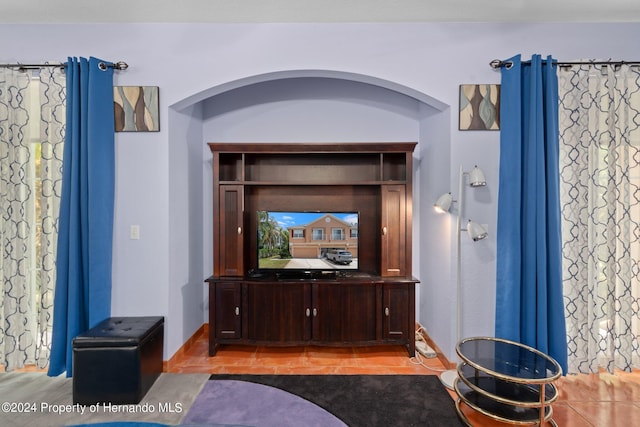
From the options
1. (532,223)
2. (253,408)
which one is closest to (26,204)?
(253,408)

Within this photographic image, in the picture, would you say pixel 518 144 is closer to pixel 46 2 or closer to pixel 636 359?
pixel 636 359

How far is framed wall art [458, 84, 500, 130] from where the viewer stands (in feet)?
8.35

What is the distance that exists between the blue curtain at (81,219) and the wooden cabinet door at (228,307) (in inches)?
34.9

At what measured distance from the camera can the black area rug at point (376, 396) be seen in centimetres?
202

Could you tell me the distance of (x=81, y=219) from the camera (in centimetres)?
246

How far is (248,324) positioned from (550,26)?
3.63 metres

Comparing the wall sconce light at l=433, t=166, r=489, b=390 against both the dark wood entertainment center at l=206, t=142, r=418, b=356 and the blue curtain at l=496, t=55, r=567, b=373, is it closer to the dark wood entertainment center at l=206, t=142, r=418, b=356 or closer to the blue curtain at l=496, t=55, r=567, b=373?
the blue curtain at l=496, t=55, r=567, b=373

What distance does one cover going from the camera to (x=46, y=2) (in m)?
2.35

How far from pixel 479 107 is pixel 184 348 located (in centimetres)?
334

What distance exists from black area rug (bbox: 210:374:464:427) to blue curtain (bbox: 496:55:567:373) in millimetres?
719

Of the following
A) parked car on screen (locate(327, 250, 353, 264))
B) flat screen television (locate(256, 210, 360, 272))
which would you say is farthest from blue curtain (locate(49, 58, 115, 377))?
parked car on screen (locate(327, 250, 353, 264))

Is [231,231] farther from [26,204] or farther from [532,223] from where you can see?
[532,223]

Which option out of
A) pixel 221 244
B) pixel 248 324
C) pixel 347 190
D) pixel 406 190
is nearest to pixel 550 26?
pixel 406 190

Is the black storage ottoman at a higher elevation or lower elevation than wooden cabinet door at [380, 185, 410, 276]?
lower
